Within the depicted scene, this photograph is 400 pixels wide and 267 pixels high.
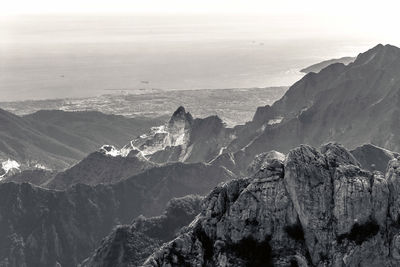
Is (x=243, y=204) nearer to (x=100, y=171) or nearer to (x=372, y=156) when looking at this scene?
(x=372, y=156)

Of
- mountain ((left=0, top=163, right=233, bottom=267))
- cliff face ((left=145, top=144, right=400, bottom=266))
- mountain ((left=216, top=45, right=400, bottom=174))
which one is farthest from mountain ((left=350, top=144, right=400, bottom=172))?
cliff face ((left=145, top=144, right=400, bottom=266))

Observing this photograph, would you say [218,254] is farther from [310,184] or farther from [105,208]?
[105,208]

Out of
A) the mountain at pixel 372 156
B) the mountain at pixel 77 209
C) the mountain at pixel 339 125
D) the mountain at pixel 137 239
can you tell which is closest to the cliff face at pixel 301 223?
the mountain at pixel 137 239

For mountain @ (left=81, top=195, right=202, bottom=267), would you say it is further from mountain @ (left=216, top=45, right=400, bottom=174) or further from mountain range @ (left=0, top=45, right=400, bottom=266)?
mountain @ (left=216, top=45, right=400, bottom=174)

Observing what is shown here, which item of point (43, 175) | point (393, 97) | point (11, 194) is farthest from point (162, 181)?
point (393, 97)

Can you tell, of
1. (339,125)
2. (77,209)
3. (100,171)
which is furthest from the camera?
(339,125)

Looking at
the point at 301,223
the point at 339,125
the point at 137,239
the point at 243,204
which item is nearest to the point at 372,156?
the point at 339,125
